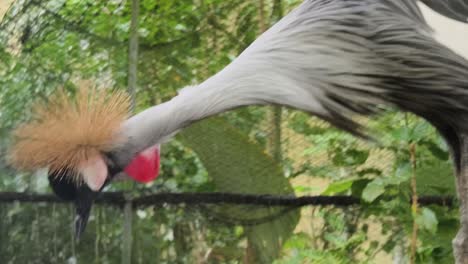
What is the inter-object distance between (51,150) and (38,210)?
1.76 ft

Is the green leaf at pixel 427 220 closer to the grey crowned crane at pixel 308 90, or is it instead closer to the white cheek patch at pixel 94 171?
the grey crowned crane at pixel 308 90

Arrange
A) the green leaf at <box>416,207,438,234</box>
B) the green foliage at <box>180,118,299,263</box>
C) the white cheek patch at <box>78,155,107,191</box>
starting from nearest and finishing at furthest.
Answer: the white cheek patch at <box>78,155,107,191</box> → the green leaf at <box>416,207,438,234</box> → the green foliage at <box>180,118,299,263</box>

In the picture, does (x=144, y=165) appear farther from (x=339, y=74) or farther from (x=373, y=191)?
(x=373, y=191)

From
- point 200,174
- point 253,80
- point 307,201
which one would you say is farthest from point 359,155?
point 253,80

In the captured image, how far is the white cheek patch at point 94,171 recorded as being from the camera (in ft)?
3.20

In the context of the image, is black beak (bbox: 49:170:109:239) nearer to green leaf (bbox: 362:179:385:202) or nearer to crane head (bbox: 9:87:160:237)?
crane head (bbox: 9:87:160:237)

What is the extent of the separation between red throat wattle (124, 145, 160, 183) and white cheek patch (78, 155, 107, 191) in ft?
0.14

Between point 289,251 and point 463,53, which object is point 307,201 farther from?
point 463,53

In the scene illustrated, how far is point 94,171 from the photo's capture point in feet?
3.20

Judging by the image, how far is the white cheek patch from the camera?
0.97 m

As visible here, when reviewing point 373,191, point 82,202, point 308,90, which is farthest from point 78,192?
point 373,191

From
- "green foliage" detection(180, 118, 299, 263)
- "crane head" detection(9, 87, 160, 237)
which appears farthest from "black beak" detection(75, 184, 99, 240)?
"green foliage" detection(180, 118, 299, 263)

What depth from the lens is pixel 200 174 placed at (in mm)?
1524

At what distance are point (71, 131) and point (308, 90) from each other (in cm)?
27
